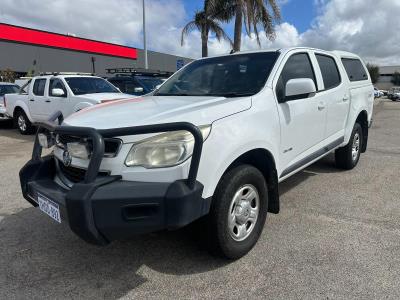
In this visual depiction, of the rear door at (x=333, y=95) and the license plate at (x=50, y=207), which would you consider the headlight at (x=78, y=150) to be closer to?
the license plate at (x=50, y=207)

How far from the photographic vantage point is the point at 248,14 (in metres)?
15.7

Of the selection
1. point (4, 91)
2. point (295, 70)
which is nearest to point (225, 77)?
point (295, 70)

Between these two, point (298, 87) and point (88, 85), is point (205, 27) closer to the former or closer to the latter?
point (88, 85)

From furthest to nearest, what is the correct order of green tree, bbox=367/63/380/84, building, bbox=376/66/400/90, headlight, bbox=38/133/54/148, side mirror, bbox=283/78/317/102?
building, bbox=376/66/400/90
green tree, bbox=367/63/380/84
side mirror, bbox=283/78/317/102
headlight, bbox=38/133/54/148

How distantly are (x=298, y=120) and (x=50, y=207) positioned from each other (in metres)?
2.52

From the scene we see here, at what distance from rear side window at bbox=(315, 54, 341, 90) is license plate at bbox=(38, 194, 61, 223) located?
11.6 ft

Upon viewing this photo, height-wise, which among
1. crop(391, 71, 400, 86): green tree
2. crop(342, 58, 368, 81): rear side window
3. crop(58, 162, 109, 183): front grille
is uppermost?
crop(391, 71, 400, 86): green tree

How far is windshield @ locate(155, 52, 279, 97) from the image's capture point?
374 cm

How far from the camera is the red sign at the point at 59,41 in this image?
29.8 metres

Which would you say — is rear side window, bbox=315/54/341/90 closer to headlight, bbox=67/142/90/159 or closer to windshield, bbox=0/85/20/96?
headlight, bbox=67/142/90/159

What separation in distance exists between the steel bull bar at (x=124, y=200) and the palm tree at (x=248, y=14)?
46.5 ft

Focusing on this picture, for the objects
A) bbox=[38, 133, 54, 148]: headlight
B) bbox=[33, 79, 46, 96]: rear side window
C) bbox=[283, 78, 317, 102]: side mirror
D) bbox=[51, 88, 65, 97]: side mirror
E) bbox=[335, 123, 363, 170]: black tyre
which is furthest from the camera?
bbox=[33, 79, 46, 96]: rear side window

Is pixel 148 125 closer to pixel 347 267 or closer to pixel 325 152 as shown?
pixel 347 267

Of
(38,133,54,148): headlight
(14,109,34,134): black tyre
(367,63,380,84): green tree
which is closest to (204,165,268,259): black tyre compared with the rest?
(38,133,54,148): headlight
